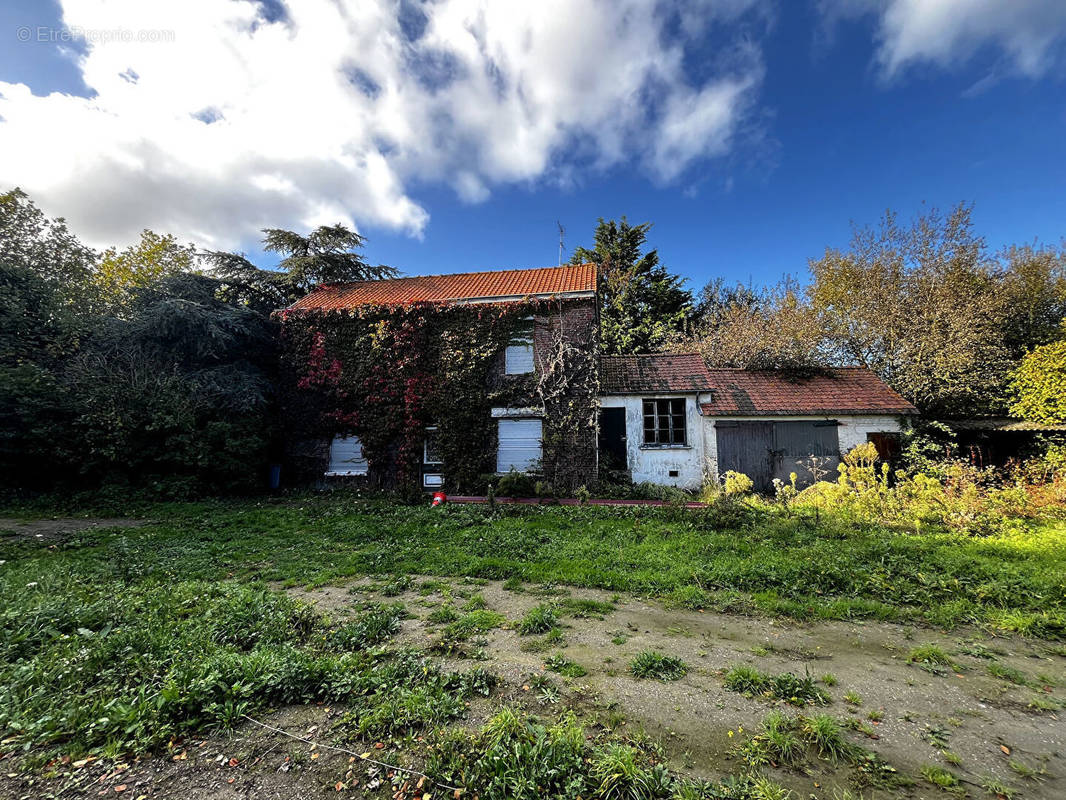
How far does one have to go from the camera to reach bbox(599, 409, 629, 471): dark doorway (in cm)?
1414

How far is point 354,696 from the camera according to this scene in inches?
132

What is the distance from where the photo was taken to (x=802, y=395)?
13.8 meters

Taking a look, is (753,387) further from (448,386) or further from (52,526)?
(52,526)

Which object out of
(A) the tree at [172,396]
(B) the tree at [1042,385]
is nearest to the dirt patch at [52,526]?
(A) the tree at [172,396]

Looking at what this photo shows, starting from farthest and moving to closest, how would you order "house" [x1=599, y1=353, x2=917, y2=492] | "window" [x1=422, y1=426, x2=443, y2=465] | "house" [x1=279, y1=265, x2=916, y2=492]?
"window" [x1=422, y1=426, x2=443, y2=465] → "house" [x1=279, y1=265, x2=916, y2=492] → "house" [x1=599, y1=353, x2=917, y2=492]

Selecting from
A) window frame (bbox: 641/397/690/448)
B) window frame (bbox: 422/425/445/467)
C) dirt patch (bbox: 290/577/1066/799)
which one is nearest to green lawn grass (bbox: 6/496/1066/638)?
dirt patch (bbox: 290/577/1066/799)

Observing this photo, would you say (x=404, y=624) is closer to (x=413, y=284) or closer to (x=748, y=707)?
(x=748, y=707)

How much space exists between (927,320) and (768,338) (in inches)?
264

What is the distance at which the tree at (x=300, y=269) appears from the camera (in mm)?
18125

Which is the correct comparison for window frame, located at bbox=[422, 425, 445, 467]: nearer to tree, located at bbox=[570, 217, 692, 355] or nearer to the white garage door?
the white garage door

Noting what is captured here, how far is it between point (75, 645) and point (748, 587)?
303 inches

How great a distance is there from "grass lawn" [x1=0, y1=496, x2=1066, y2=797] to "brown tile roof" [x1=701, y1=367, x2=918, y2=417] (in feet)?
17.9

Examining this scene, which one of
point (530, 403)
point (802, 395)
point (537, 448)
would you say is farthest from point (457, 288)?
point (802, 395)

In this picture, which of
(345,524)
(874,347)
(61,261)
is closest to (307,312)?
(61,261)
